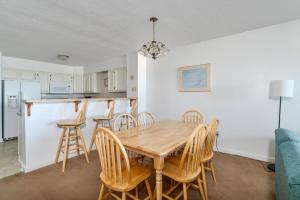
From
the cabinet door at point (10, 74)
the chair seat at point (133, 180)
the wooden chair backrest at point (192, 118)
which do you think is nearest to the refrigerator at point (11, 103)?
the cabinet door at point (10, 74)

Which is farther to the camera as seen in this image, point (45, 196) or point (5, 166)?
point (5, 166)

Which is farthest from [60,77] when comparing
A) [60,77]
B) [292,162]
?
[292,162]

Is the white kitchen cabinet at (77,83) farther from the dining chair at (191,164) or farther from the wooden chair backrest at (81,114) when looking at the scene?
the dining chair at (191,164)

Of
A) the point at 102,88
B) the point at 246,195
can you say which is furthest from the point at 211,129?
the point at 102,88

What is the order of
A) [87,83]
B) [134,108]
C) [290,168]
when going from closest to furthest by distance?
[290,168], [134,108], [87,83]

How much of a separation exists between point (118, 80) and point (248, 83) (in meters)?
3.30

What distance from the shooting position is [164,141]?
63.0 inches

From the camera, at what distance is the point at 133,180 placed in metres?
1.37

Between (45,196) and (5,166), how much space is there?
1.31 metres

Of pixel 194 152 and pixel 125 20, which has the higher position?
pixel 125 20

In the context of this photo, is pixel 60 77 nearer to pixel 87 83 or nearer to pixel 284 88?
pixel 87 83

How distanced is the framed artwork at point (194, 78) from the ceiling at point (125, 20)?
571 millimetres

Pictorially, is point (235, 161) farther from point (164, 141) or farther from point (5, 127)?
point (5, 127)

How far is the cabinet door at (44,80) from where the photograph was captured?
4900mm
